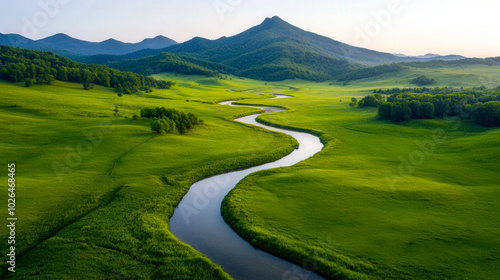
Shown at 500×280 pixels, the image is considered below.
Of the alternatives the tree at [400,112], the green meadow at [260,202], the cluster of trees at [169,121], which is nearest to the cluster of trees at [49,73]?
the green meadow at [260,202]

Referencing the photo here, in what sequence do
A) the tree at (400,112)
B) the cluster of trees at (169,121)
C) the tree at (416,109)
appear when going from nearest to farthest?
the cluster of trees at (169,121) → the tree at (400,112) → the tree at (416,109)

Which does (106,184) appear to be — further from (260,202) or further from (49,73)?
(49,73)

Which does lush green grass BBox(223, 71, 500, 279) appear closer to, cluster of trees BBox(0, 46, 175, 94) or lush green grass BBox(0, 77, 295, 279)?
lush green grass BBox(0, 77, 295, 279)

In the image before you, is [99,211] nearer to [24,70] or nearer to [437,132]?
[437,132]

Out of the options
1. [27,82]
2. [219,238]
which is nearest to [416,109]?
[219,238]

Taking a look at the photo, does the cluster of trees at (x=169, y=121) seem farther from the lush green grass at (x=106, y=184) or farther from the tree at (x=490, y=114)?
the tree at (x=490, y=114)
